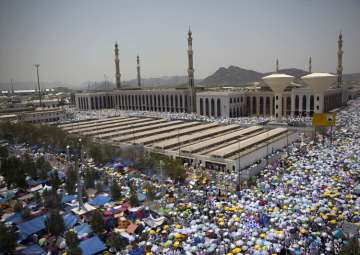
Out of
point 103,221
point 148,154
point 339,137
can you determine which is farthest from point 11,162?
point 339,137

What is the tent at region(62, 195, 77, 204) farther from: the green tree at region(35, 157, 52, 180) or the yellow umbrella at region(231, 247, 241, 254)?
the yellow umbrella at region(231, 247, 241, 254)

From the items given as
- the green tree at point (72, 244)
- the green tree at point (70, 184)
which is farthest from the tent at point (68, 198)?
the green tree at point (72, 244)

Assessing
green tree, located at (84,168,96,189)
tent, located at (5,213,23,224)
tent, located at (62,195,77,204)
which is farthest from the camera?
green tree, located at (84,168,96,189)

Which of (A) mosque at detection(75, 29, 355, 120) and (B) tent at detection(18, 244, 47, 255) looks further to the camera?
(A) mosque at detection(75, 29, 355, 120)

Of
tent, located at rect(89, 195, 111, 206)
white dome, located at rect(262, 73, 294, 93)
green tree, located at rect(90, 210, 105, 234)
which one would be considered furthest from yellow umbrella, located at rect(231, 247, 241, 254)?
white dome, located at rect(262, 73, 294, 93)

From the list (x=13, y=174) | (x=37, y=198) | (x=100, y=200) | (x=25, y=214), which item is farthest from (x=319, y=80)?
(x=25, y=214)

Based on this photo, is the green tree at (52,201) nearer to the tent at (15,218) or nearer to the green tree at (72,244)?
the tent at (15,218)
